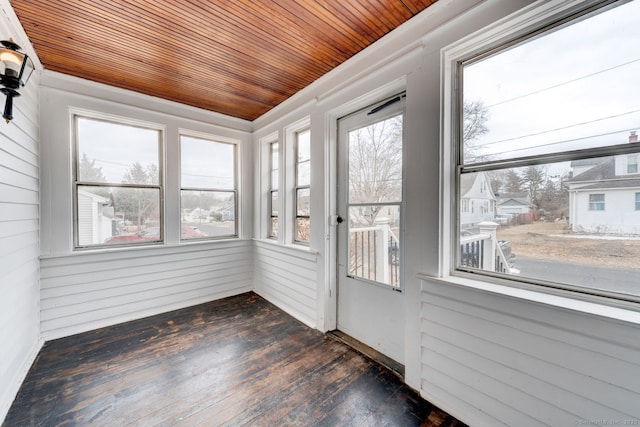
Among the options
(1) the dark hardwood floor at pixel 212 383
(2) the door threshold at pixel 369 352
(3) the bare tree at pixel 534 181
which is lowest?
(1) the dark hardwood floor at pixel 212 383

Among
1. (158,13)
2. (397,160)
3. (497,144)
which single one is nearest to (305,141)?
(397,160)

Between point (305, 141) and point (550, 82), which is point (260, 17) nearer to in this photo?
point (305, 141)

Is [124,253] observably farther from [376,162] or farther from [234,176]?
[376,162]

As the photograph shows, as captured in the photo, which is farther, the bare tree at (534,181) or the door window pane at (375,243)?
the door window pane at (375,243)

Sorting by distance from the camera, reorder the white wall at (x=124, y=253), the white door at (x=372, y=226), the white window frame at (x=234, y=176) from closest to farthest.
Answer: the white door at (x=372, y=226) → the white wall at (x=124, y=253) → the white window frame at (x=234, y=176)

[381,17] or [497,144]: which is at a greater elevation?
[381,17]

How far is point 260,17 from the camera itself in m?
1.83

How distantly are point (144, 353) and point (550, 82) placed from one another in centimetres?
365

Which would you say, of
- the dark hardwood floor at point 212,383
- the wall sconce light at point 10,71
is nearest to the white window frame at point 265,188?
the dark hardwood floor at point 212,383

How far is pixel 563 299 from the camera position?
1.29 metres

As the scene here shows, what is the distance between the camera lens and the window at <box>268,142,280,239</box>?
12.3 feet

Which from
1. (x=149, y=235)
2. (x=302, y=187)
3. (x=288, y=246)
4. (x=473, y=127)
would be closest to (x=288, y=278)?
(x=288, y=246)

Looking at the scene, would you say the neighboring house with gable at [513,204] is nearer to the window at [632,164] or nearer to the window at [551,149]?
the window at [551,149]

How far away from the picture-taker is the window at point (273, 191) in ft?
12.3
